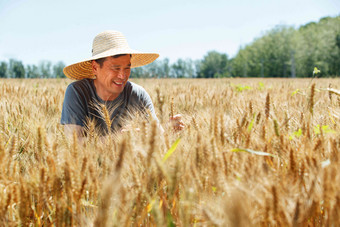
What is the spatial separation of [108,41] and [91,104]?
1.87 ft

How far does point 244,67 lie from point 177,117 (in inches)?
2751

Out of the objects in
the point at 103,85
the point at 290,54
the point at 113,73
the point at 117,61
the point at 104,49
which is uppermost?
the point at 290,54

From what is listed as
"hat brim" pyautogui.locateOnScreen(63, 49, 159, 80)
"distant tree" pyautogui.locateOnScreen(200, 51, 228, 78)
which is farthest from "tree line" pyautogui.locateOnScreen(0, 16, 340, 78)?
"hat brim" pyautogui.locateOnScreen(63, 49, 159, 80)

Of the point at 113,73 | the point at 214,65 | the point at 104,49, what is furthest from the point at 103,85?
the point at 214,65

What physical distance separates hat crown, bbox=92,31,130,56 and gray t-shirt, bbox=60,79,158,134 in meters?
0.37

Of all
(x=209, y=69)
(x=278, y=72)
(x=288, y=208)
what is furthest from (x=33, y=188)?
(x=209, y=69)

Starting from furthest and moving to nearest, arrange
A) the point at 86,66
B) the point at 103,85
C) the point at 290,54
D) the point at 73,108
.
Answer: the point at 290,54 < the point at 86,66 < the point at 103,85 < the point at 73,108

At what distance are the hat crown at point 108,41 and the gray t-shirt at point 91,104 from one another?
371 millimetres

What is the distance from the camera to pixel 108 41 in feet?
7.23

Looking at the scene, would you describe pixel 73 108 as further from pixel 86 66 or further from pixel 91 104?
pixel 86 66

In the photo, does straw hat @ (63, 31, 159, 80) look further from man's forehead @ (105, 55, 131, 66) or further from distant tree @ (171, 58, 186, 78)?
distant tree @ (171, 58, 186, 78)

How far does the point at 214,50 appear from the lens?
96.6 meters

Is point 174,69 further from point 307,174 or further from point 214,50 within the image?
point 307,174

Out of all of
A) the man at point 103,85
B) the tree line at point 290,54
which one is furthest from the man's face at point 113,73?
the tree line at point 290,54
